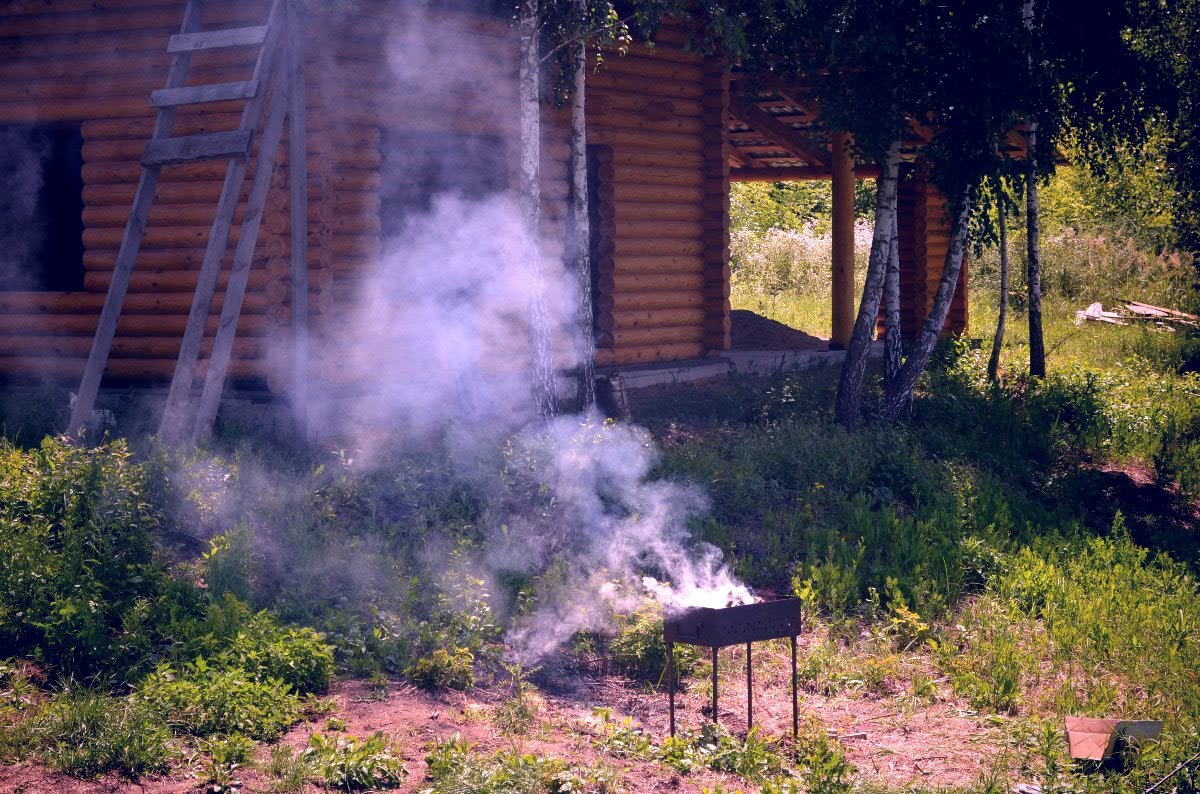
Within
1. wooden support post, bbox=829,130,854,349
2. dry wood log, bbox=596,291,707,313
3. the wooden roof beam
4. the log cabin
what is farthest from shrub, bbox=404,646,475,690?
the wooden roof beam

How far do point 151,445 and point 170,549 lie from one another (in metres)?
1.35

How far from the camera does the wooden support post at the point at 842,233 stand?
14406 mm

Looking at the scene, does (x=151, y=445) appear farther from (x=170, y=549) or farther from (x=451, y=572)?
(x=451, y=572)

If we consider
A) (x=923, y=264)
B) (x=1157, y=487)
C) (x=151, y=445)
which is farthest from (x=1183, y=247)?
(x=151, y=445)

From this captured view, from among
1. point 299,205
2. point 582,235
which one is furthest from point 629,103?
point 299,205

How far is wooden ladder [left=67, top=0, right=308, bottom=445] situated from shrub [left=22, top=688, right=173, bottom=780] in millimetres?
3365

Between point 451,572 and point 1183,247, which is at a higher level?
point 1183,247

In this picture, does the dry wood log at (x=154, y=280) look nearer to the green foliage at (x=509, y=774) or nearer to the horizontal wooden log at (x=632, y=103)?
the horizontal wooden log at (x=632, y=103)

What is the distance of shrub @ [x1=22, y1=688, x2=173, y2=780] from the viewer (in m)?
4.27

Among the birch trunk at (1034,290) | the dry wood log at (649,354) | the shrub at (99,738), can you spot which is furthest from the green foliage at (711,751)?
the birch trunk at (1034,290)

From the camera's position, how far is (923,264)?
17.0 m

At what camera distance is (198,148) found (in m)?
7.80

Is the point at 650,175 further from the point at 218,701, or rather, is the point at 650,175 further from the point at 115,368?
the point at 218,701

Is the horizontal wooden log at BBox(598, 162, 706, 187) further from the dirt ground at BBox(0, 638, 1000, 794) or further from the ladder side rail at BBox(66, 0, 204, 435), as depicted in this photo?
the dirt ground at BBox(0, 638, 1000, 794)
